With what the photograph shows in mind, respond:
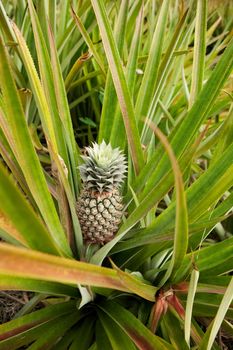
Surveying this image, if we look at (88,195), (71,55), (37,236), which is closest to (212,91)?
(88,195)

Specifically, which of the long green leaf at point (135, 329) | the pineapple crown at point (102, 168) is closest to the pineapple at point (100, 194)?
the pineapple crown at point (102, 168)

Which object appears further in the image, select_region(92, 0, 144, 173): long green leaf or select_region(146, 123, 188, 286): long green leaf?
select_region(92, 0, 144, 173): long green leaf

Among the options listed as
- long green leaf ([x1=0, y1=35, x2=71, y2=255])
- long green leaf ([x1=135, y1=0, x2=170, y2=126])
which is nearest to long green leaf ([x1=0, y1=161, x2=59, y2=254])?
long green leaf ([x1=0, y1=35, x2=71, y2=255])

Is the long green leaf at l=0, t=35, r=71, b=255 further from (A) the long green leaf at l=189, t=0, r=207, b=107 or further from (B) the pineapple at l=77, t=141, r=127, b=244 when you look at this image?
(A) the long green leaf at l=189, t=0, r=207, b=107

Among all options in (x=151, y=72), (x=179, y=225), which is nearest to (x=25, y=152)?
(x=179, y=225)

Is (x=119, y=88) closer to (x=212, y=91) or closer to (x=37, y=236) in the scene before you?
(x=212, y=91)

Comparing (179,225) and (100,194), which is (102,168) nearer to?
(100,194)

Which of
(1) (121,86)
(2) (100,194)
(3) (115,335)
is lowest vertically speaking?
(3) (115,335)

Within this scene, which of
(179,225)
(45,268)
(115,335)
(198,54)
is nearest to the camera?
(45,268)
